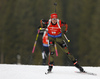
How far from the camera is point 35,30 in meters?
39.2

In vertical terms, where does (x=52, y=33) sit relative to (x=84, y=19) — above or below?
below

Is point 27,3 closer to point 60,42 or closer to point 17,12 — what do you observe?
point 17,12

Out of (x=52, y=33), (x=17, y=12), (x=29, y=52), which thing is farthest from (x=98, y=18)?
(x=52, y=33)

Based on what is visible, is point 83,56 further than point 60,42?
Yes

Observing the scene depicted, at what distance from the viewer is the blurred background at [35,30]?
113 ft

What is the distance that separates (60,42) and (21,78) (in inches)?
66.6

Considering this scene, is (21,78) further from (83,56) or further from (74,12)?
(74,12)

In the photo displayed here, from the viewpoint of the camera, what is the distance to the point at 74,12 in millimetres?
42281

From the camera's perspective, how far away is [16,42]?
124 feet

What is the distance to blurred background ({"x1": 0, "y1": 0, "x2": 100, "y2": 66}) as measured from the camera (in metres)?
34.3

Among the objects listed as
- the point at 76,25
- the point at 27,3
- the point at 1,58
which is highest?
the point at 27,3

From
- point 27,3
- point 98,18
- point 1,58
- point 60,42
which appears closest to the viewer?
point 60,42

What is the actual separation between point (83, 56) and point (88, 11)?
952 cm

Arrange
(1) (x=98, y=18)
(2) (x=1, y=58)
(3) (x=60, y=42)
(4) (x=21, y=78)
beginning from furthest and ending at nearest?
1. (2) (x=1, y=58)
2. (1) (x=98, y=18)
3. (3) (x=60, y=42)
4. (4) (x=21, y=78)
